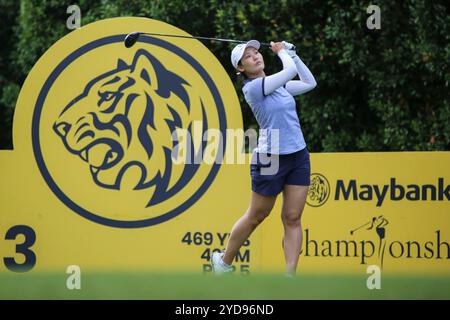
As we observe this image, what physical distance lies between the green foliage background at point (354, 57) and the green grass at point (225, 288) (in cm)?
482

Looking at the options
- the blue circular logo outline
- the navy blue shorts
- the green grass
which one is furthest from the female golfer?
the blue circular logo outline

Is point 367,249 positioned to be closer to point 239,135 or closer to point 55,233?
point 239,135

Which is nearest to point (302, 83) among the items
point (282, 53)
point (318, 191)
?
point (282, 53)

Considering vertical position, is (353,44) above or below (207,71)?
above

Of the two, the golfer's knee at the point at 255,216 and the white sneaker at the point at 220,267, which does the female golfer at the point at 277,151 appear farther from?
the white sneaker at the point at 220,267

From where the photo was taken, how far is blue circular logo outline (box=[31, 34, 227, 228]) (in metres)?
8.26

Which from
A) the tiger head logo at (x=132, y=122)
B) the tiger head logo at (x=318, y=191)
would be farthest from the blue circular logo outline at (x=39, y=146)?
the tiger head logo at (x=318, y=191)

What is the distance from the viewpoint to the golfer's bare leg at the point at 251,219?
689cm

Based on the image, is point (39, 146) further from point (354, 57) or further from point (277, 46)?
point (354, 57)

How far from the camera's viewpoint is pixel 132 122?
836 cm

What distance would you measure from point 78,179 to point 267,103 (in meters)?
2.35

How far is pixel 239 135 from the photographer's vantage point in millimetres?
8172

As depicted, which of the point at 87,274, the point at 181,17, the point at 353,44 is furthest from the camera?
the point at 181,17

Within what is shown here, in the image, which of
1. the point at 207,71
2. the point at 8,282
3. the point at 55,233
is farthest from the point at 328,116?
the point at 8,282
